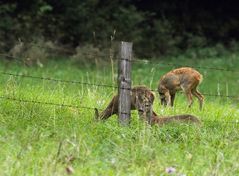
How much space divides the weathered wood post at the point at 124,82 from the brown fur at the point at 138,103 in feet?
0.95

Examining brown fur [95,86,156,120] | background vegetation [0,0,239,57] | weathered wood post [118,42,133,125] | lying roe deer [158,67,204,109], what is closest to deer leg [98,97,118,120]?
brown fur [95,86,156,120]

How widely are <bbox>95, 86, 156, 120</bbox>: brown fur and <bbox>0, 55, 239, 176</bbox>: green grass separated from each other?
16 cm

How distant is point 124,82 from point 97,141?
3.32 ft

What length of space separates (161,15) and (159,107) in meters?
15.4

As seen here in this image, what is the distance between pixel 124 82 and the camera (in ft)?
29.2

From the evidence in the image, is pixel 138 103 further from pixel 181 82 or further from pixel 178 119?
pixel 181 82

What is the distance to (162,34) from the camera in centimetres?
2522

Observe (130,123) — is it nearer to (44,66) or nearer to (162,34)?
(44,66)

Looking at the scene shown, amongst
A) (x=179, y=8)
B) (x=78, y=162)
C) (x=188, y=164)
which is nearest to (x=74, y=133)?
(x=78, y=162)

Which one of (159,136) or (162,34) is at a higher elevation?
(162,34)

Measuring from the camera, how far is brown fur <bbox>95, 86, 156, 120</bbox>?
9289 millimetres

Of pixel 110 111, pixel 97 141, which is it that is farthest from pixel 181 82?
pixel 97 141

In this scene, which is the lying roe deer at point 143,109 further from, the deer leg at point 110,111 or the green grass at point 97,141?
the green grass at point 97,141

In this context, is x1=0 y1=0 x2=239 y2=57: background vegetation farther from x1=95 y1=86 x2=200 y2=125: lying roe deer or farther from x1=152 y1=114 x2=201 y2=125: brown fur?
x1=152 y1=114 x2=201 y2=125: brown fur
